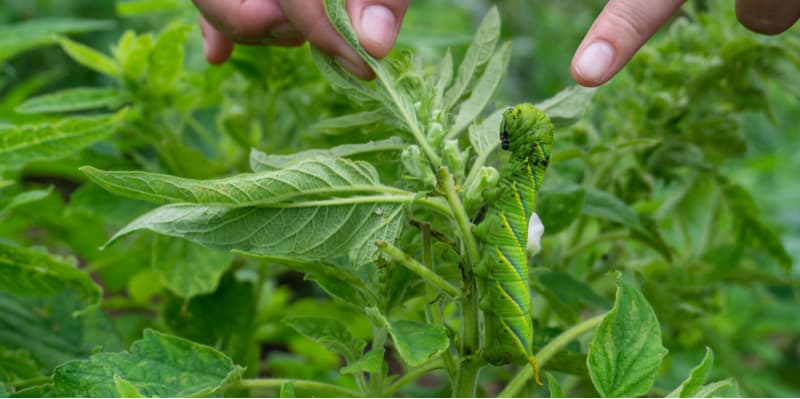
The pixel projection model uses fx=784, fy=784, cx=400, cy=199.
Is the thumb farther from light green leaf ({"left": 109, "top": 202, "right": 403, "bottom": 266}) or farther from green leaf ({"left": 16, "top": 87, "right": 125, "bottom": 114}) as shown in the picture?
green leaf ({"left": 16, "top": 87, "right": 125, "bottom": 114})

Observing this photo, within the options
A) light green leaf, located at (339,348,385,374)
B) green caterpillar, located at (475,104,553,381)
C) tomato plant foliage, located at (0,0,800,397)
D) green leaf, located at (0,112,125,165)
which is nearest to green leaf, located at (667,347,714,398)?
tomato plant foliage, located at (0,0,800,397)

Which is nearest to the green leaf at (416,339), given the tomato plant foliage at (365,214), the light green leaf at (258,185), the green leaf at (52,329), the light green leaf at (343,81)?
the tomato plant foliage at (365,214)

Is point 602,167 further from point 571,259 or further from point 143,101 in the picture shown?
point 143,101

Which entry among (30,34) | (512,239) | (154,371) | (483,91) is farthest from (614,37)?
(30,34)

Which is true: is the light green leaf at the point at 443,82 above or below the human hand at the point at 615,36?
below

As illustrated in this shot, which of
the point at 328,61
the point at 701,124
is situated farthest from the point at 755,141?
the point at 328,61

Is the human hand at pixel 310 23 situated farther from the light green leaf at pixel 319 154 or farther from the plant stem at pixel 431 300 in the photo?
the plant stem at pixel 431 300
